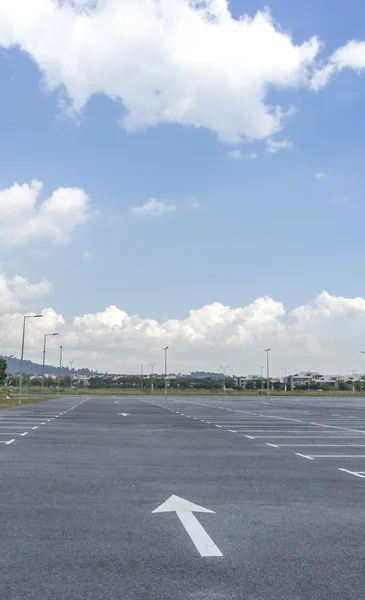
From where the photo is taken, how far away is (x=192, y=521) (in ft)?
25.8

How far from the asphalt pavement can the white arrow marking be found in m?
0.02

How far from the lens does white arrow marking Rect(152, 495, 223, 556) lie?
6508 mm

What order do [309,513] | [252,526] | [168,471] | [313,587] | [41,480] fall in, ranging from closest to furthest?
[313,587]
[252,526]
[309,513]
[41,480]
[168,471]

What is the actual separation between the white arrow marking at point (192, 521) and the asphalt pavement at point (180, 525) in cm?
2

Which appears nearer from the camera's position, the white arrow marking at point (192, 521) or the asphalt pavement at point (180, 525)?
the asphalt pavement at point (180, 525)

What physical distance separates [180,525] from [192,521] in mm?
283

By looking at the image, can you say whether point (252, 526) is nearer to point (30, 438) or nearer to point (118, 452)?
point (118, 452)

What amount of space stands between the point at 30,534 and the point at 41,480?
4.03 metres

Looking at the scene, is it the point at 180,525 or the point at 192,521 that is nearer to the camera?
the point at 180,525

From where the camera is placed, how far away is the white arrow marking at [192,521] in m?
6.51

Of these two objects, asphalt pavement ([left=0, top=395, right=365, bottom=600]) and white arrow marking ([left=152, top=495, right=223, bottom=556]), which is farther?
white arrow marking ([left=152, top=495, right=223, bottom=556])

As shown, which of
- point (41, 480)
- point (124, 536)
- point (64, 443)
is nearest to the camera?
point (124, 536)

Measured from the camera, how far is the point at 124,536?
7.05 metres

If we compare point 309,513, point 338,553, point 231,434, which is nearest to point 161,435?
point 231,434
